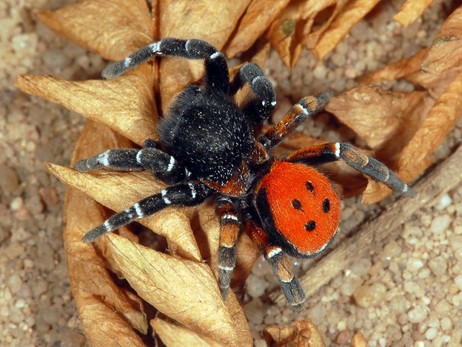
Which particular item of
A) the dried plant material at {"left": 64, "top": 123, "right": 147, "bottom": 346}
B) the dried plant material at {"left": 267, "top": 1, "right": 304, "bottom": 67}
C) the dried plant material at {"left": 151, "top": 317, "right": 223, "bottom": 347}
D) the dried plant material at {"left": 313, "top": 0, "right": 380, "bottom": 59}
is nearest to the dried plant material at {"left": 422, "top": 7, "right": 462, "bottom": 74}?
the dried plant material at {"left": 313, "top": 0, "right": 380, "bottom": 59}

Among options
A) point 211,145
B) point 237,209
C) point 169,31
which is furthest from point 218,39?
point 237,209

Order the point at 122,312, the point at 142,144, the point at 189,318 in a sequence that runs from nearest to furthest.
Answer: the point at 189,318 < the point at 122,312 < the point at 142,144

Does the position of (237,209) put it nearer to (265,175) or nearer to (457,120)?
(265,175)

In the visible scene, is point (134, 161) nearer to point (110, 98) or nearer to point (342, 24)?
→ point (110, 98)

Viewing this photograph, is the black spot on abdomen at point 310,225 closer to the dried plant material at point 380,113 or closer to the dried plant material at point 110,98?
the dried plant material at point 380,113

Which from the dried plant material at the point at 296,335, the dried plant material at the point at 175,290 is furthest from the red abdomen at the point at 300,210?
the dried plant material at the point at 175,290
